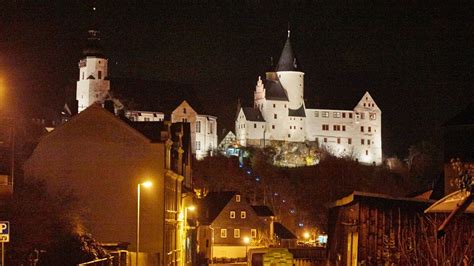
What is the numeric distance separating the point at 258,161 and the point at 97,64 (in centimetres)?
3169

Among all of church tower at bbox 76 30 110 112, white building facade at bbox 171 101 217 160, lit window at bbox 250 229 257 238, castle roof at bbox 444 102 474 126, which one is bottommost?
lit window at bbox 250 229 257 238

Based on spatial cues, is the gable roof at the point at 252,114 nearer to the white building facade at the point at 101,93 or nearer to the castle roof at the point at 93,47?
the white building facade at the point at 101,93

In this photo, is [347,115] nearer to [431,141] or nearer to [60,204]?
[431,141]

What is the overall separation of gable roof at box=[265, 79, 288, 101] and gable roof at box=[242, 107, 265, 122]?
4.06 m

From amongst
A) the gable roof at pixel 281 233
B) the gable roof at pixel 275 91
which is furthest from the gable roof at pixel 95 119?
the gable roof at pixel 275 91

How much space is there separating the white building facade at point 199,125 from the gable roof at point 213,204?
74119 mm

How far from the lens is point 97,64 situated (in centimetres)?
16325

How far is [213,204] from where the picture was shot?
85.5 m

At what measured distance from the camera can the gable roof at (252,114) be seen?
182 metres

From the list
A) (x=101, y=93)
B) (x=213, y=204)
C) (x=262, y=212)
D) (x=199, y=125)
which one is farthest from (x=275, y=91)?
(x=213, y=204)

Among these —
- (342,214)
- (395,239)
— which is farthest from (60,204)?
(395,239)

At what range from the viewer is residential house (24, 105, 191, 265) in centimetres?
4188

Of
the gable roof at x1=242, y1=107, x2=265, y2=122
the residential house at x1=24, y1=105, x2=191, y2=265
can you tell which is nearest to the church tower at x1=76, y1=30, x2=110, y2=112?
the gable roof at x1=242, y1=107, x2=265, y2=122

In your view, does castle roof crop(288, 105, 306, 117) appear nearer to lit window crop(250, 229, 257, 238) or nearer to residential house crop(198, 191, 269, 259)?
residential house crop(198, 191, 269, 259)
